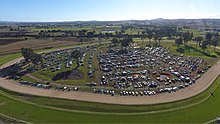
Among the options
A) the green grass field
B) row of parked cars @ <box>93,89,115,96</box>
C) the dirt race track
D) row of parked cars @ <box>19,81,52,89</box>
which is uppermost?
row of parked cars @ <box>19,81,52,89</box>

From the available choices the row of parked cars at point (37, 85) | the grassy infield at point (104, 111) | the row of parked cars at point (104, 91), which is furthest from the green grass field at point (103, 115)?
the row of parked cars at point (37, 85)

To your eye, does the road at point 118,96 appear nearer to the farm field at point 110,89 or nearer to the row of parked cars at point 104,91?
the farm field at point 110,89

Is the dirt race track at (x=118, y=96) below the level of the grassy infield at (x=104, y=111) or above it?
above

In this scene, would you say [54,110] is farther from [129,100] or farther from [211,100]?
[211,100]

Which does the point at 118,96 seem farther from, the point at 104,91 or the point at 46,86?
the point at 46,86

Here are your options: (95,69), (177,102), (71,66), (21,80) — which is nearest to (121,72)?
(95,69)

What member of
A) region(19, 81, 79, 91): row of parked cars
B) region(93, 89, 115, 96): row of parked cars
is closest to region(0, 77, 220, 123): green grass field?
region(93, 89, 115, 96): row of parked cars

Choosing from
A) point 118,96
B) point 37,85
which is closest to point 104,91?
point 118,96

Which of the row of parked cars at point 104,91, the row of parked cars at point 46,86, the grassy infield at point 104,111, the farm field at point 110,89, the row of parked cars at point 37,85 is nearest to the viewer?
the grassy infield at point 104,111

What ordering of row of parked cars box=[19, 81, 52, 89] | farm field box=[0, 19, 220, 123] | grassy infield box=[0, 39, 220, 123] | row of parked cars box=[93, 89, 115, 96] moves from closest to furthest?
grassy infield box=[0, 39, 220, 123] → farm field box=[0, 19, 220, 123] → row of parked cars box=[93, 89, 115, 96] → row of parked cars box=[19, 81, 52, 89]

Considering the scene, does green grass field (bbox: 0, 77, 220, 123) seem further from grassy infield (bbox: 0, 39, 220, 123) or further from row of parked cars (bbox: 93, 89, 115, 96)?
row of parked cars (bbox: 93, 89, 115, 96)
